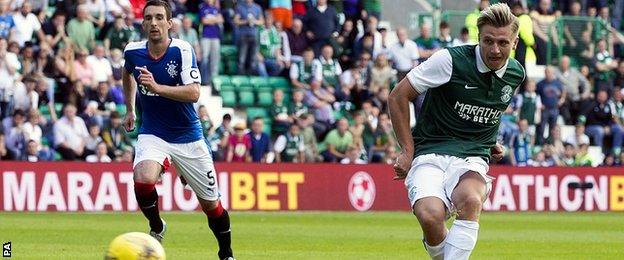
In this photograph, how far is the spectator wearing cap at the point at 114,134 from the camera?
26.7m

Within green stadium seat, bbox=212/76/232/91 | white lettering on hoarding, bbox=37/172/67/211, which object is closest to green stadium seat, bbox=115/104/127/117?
white lettering on hoarding, bbox=37/172/67/211

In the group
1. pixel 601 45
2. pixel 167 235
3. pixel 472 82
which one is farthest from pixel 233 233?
pixel 601 45

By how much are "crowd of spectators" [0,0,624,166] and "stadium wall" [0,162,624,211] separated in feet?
3.18

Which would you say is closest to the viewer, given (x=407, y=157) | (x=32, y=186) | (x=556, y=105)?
(x=407, y=157)

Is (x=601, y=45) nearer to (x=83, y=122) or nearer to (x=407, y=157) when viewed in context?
(x=83, y=122)

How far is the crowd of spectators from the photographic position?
26.6 m

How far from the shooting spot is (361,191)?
1085 inches

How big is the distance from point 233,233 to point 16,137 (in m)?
7.64

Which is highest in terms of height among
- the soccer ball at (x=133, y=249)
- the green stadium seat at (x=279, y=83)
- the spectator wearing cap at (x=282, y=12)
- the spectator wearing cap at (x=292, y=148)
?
the spectator wearing cap at (x=282, y=12)

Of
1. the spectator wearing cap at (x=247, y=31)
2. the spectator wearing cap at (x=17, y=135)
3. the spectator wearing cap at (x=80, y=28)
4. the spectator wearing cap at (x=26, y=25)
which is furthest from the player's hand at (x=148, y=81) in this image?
the spectator wearing cap at (x=247, y=31)

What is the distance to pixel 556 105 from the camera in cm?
3167

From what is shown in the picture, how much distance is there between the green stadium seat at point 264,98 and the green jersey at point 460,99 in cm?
1963

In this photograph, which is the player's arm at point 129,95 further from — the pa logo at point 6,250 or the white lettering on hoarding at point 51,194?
the white lettering on hoarding at point 51,194

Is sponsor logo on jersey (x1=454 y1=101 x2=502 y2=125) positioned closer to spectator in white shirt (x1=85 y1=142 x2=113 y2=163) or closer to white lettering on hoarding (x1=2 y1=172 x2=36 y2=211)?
white lettering on hoarding (x1=2 y1=172 x2=36 y2=211)
